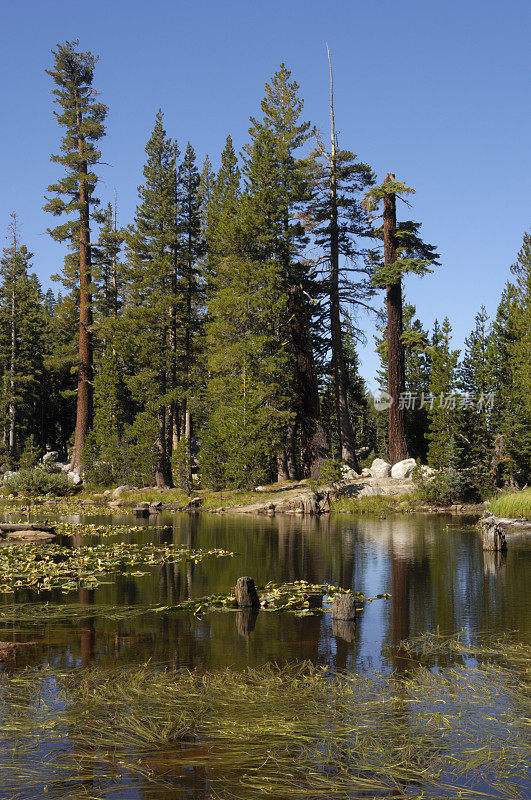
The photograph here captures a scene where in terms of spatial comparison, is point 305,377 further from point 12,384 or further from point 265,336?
point 12,384

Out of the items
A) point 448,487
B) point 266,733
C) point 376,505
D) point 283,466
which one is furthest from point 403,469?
point 266,733

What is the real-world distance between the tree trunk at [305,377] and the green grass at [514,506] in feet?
37.3

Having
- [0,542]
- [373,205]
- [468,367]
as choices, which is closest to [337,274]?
[373,205]

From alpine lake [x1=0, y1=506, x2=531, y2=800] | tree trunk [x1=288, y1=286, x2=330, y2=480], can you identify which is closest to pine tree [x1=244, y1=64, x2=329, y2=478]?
tree trunk [x1=288, y1=286, x2=330, y2=480]

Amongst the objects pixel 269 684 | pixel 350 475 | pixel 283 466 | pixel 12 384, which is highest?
pixel 12 384

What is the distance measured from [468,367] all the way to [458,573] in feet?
72.7

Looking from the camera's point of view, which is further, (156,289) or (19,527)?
(156,289)

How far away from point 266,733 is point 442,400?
90.4 ft

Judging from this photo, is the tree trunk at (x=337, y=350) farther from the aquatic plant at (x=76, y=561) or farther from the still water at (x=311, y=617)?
the aquatic plant at (x=76, y=561)

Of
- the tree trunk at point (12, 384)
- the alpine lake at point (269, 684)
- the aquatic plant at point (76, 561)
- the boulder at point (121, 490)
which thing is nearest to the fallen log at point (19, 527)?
the aquatic plant at point (76, 561)

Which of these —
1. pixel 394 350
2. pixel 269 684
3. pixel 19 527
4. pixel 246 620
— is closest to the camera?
pixel 269 684

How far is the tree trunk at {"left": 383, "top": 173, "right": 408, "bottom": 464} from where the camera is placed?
32125 mm

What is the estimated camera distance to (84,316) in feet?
137
